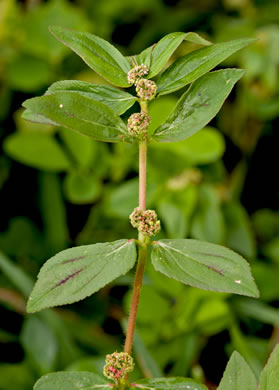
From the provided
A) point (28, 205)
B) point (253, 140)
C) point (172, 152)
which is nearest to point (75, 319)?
point (28, 205)

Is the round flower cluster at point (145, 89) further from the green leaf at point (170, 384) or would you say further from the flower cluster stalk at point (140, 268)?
the green leaf at point (170, 384)

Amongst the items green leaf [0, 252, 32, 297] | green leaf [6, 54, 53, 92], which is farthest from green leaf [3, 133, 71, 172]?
green leaf [0, 252, 32, 297]

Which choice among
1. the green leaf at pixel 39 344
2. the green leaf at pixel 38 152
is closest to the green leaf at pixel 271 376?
the green leaf at pixel 39 344

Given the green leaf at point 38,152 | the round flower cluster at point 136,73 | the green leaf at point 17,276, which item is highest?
the round flower cluster at point 136,73

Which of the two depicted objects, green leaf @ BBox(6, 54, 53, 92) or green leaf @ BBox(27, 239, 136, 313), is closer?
green leaf @ BBox(27, 239, 136, 313)

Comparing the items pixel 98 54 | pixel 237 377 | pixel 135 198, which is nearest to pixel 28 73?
pixel 135 198

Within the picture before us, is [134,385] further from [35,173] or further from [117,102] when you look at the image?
[35,173]

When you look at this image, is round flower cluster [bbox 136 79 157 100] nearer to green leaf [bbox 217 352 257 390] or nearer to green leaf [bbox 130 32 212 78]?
green leaf [bbox 130 32 212 78]
